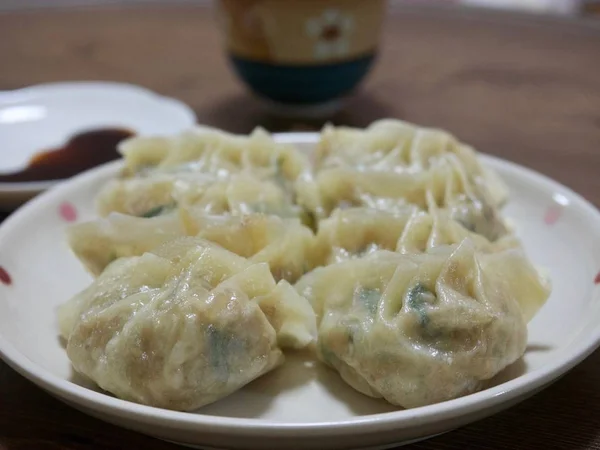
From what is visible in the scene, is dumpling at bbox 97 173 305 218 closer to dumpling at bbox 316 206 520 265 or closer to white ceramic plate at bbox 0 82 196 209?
dumpling at bbox 316 206 520 265

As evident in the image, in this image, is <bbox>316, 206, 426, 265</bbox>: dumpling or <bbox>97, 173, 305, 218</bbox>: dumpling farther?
<bbox>97, 173, 305, 218</bbox>: dumpling

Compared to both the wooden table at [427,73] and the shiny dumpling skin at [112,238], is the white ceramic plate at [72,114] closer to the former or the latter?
the wooden table at [427,73]

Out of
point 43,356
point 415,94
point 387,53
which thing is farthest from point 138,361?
point 387,53

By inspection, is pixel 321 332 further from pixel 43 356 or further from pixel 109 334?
pixel 43 356

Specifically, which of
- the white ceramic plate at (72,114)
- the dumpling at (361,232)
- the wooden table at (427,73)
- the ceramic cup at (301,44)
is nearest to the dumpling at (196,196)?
the dumpling at (361,232)

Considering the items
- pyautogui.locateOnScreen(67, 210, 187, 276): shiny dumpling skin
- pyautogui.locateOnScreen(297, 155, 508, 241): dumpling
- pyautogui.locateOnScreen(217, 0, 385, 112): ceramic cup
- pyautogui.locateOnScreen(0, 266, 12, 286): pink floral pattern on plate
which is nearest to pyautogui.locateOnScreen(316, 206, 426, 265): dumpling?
pyautogui.locateOnScreen(297, 155, 508, 241): dumpling
